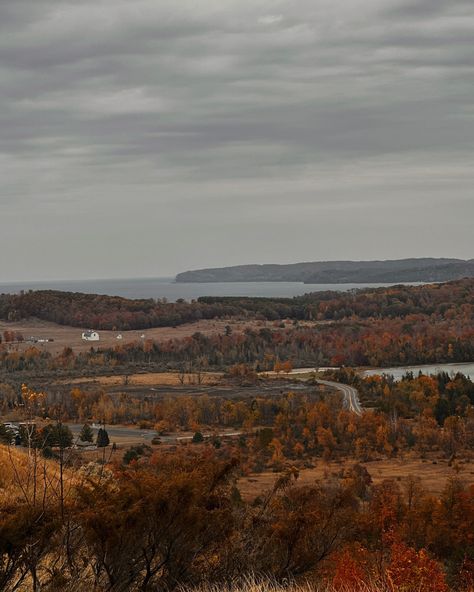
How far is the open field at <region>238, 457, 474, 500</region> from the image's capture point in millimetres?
49469

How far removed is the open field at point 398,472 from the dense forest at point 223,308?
305ft

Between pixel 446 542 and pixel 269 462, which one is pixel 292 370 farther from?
pixel 446 542

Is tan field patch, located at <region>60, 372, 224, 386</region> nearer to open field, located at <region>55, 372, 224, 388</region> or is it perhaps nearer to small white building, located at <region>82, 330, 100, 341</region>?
open field, located at <region>55, 372, 224, 388</region>

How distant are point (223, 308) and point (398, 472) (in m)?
109

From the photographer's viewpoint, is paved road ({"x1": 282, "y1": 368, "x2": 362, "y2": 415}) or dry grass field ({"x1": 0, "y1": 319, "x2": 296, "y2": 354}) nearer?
paved road ({"x1": 282, "y1": 368, "x2": 362, "y2": 415})

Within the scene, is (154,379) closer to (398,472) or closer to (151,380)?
(151,380)

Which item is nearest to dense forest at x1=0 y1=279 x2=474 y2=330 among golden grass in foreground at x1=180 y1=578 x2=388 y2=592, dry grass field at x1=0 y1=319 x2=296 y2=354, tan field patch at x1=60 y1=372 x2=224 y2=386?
dry grass field at x1=0 y1=319 x2=296 y2=354

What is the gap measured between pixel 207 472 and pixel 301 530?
6.51 feet

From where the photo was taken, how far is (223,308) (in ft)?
536

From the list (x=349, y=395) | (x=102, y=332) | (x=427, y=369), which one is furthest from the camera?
Answer: (x=102, y=332)

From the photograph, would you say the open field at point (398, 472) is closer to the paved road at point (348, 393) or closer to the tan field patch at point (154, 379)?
the paved road at point (348, 393)

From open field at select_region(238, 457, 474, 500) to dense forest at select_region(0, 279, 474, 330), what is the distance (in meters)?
92.9

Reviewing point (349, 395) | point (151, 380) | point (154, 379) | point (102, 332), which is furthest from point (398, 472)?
point (102, 332)

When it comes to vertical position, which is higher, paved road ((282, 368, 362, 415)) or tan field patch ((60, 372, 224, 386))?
tan field patch ((60, 372, 224, 386))
